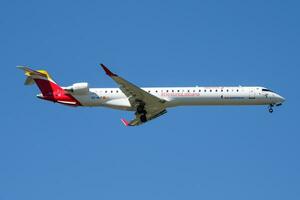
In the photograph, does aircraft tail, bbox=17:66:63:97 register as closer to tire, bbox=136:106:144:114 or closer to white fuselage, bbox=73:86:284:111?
white fuselage, bbox=73:86:284:111

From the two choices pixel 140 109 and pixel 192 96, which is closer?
pixel 192 96

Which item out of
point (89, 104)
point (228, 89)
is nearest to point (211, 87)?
point (228, 89)

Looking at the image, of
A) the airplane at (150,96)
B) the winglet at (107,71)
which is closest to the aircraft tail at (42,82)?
the airplane at (150,96)

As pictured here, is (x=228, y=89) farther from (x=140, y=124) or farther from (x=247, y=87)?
(x=140, y=124)

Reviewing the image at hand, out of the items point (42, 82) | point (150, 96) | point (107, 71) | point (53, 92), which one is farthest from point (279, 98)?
point (42, 82)

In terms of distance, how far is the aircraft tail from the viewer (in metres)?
44.5

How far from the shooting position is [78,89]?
4331 cm

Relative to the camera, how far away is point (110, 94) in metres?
43.7

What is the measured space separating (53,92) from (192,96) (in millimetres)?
9855

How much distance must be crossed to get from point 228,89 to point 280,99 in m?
3.81

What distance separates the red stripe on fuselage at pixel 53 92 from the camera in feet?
144

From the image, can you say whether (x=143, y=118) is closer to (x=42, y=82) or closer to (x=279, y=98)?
(x=42, y=82)

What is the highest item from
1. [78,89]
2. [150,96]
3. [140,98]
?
[78,89]

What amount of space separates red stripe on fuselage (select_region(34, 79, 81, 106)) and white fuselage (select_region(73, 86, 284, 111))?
0.72m
